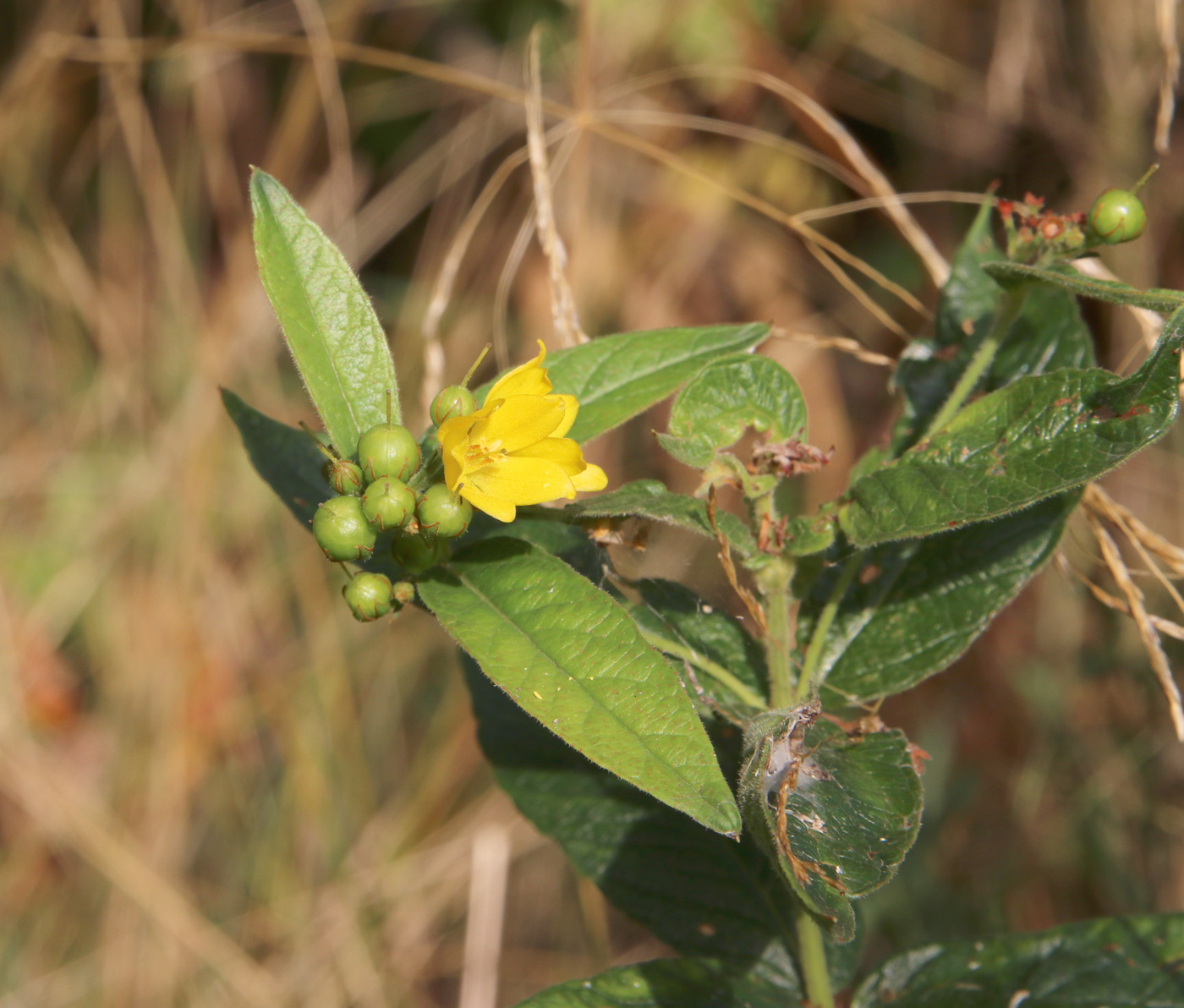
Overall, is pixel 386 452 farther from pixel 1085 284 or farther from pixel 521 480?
pixel 1085 284

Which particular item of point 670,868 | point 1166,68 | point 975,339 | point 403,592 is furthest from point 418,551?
point 1166,68

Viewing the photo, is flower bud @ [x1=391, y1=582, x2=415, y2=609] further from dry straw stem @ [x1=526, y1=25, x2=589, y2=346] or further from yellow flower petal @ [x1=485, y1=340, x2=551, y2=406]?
dry straw stem @ [x1=526, y1=25, x2=589, y2=346]

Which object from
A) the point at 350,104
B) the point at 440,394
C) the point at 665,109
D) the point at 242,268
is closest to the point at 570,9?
the point at 665,109

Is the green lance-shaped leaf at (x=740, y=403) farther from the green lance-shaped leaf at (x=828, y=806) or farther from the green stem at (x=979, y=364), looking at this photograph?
the green lance-shaped leaf at (x=828, y=806)

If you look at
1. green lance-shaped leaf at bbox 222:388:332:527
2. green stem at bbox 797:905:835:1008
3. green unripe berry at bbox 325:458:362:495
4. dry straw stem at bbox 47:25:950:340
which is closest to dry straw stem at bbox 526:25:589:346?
dry straw stem at bbox 47:25:950:340

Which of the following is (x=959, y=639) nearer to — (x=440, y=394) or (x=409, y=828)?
(x=440, y=394)

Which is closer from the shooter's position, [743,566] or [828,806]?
[828,806]
